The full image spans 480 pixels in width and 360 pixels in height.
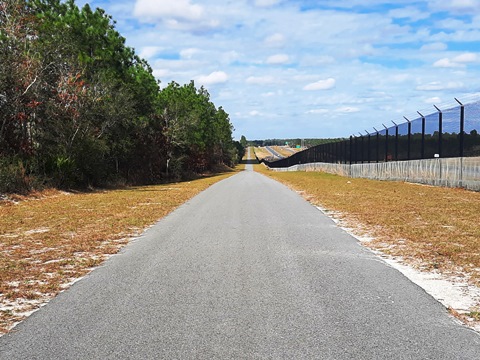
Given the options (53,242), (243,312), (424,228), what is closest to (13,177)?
(53,242)

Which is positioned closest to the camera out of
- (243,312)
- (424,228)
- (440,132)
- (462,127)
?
(243,312)

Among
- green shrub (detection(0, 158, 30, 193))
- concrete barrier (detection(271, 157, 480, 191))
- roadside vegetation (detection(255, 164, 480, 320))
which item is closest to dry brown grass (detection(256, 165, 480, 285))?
roadside vegetation (detection(255, 164, 480, 320))

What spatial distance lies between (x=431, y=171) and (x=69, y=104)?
66.5ft

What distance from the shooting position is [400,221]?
487 inches

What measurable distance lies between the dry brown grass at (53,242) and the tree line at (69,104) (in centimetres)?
652

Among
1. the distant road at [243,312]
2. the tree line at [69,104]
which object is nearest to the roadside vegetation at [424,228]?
the distant road at [243,312]

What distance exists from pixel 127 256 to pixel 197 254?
1.20 meters

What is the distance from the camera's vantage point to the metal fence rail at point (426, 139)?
23.1m

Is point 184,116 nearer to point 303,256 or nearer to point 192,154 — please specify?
point 192,154

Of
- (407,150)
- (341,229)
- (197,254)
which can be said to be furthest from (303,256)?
(407,150)

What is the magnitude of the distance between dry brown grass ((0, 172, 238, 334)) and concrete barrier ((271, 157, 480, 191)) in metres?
13.5

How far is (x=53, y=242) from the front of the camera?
31.6ft

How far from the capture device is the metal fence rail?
2312 centimetres

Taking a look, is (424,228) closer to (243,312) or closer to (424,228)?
(424,228)
